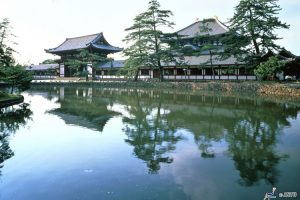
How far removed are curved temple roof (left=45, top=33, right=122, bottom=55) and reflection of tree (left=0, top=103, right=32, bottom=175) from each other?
131ft

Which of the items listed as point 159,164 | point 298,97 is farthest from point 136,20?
point 159,164

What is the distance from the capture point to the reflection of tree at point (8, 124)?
10148 millimetres

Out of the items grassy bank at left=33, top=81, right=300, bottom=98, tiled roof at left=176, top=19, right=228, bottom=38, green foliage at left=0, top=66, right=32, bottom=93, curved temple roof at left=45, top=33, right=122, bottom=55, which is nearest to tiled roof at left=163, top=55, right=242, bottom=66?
tiled roof at left=176, top=19, right=228, bottom=38

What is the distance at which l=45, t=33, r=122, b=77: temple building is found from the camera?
5902cm

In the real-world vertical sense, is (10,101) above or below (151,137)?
above

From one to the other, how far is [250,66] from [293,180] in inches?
1181

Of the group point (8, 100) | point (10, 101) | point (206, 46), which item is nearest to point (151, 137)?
point (8, 100)

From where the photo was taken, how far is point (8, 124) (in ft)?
48.8

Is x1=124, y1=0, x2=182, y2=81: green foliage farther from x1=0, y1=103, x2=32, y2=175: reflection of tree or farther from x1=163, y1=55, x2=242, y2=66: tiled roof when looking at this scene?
x1=0, y1=103, x2=32, y2=175: reflection of tree

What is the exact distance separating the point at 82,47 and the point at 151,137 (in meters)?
49.1

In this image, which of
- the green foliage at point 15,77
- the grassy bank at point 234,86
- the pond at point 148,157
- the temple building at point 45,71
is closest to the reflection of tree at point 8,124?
the pond at point 148,157

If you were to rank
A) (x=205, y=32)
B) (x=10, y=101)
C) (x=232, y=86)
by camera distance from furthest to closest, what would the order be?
1. (x=205, y=32)
2. (x=232, y=86)
3. (x=10, y=101)

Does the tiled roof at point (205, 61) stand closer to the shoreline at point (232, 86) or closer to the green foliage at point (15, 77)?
the shoreline at point (232, 86)

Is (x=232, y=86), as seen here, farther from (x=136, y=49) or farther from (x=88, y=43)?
(x=88, y=43)
